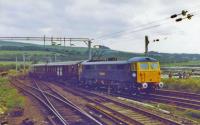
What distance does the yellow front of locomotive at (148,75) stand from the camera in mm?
34438

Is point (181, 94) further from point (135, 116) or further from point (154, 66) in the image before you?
point (135, 116)

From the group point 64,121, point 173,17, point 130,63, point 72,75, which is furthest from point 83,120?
point 72,75

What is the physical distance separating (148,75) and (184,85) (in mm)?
4681

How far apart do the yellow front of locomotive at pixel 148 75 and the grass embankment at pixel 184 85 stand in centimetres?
338

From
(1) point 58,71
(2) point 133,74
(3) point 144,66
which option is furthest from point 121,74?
(1) point 58,71

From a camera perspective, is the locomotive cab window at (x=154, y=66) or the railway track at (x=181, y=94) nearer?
the railway track at (x=181, y=94)

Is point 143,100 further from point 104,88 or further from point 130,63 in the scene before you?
point 104,88

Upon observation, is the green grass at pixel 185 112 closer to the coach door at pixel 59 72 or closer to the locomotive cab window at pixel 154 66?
the locomotive cab window at pixel 154 66

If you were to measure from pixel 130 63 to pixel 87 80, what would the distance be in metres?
13.2

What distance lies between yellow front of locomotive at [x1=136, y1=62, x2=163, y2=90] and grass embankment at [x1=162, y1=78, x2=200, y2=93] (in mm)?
3377

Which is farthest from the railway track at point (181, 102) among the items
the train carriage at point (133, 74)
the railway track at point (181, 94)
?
the train carriage at point (133, 74)

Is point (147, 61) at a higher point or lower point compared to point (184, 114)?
higher

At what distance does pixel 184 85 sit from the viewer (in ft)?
123

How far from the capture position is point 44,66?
72.9 m
